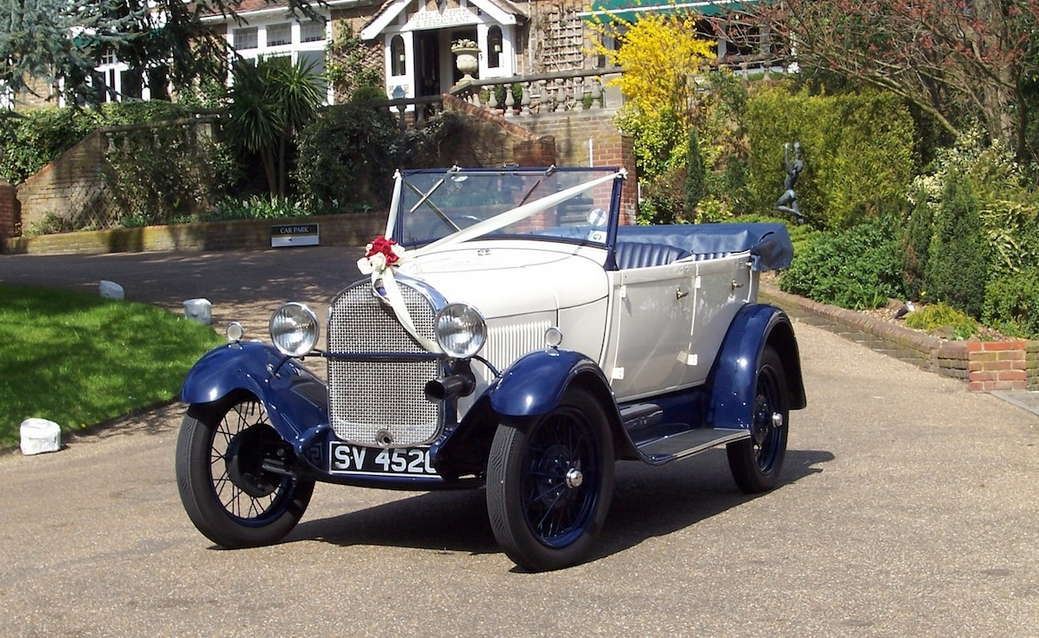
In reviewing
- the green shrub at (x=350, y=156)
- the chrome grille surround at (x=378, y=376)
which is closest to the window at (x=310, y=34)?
the green shrub at (x=350, y=156)

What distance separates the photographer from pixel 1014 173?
16.3m

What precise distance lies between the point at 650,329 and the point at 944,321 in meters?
7.34

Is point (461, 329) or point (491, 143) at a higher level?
point (491, 143)

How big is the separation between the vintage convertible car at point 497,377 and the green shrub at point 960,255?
6.51 meters

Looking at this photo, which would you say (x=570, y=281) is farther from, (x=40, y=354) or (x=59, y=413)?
(x=40, y=354)

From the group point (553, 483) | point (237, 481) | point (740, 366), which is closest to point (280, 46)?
point (740, 366)

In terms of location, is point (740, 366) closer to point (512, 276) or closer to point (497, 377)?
point (512, 276)

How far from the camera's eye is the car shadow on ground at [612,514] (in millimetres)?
7051

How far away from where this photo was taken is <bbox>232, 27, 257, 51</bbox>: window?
1351 inches

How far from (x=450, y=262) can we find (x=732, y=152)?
51.8 feet

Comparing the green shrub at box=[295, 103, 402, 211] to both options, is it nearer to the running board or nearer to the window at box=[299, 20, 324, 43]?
the window at box=[299, 20, 324, 43]

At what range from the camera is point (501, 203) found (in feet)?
25.6

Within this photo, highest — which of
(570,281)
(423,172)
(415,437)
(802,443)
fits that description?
(423,172)

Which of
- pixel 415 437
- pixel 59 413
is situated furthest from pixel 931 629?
pixel 59 413
